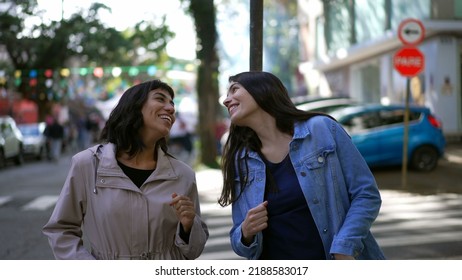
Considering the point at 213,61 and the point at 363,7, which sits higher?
the point at 363,7

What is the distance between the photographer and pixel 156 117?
8.41ft

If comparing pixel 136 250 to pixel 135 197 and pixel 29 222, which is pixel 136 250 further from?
pixel 29 222

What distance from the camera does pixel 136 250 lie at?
8.05 ft

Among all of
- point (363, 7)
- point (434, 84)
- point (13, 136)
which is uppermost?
point (363, 7)

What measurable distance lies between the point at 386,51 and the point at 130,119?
1995 cm

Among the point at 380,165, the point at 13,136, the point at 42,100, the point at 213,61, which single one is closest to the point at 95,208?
the point at 380,165

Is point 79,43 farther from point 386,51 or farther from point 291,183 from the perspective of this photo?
point 291,183

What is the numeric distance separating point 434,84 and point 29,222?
11.6 m

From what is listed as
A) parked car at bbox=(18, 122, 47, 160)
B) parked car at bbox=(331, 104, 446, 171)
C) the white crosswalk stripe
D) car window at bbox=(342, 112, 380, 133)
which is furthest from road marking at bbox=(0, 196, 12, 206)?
parked car at bbox=(18, 122, 47, 160)

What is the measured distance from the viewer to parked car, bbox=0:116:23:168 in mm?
19873

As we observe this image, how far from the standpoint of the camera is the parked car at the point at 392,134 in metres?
12.4
